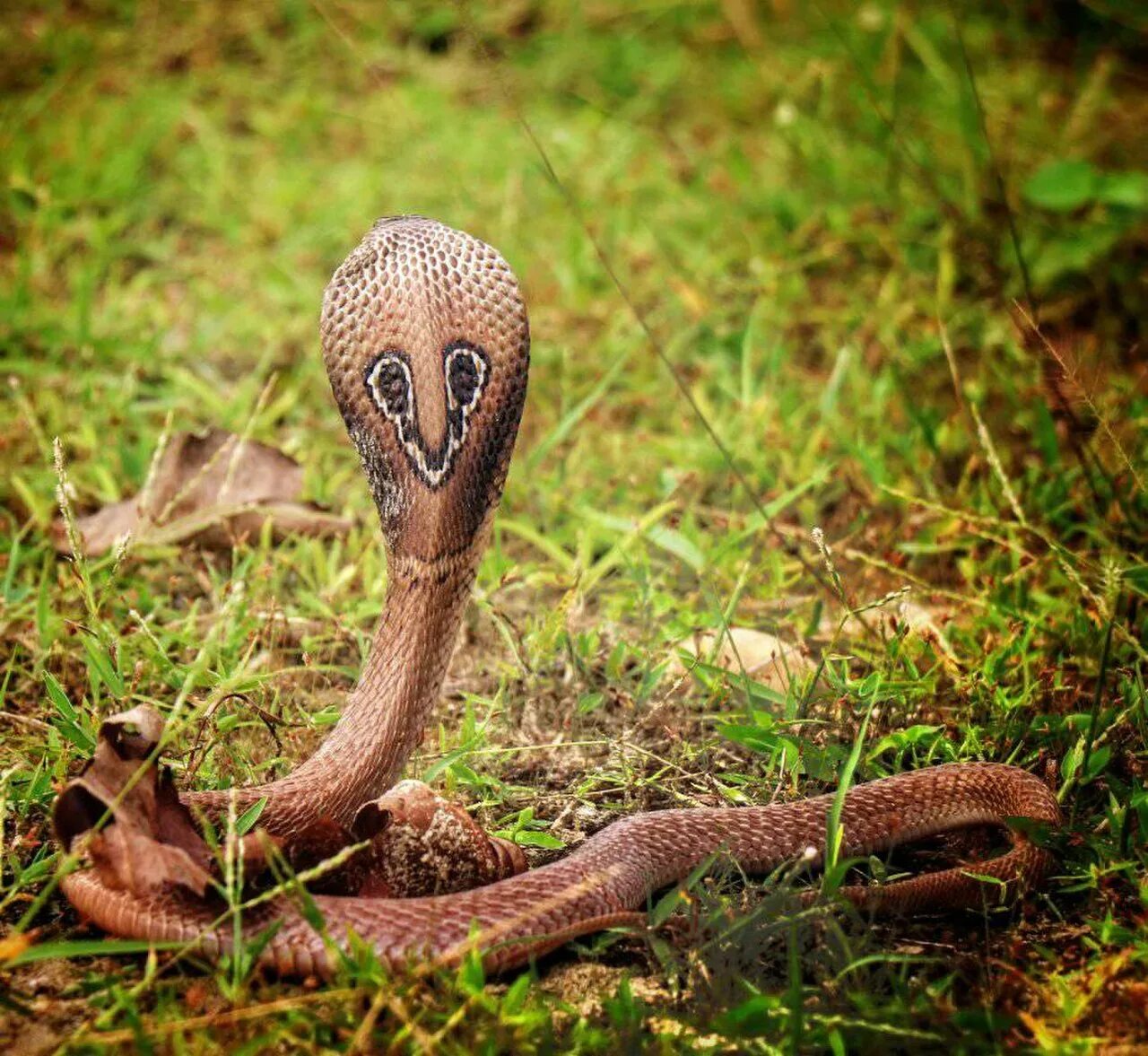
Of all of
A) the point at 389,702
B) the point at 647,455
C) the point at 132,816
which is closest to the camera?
the point at 132,816

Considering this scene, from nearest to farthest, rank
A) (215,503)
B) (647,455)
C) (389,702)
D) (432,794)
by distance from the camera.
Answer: (432,794)
(389,702)
(215,503)
(647,455)

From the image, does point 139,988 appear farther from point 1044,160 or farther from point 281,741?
point 1044,160

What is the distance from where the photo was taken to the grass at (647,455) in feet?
6.96

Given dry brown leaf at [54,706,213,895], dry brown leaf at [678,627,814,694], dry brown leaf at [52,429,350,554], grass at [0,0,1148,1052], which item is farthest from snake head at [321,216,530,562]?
dry brown leaf at [52,429,350,554]

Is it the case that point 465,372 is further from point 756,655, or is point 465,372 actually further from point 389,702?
point 756,655

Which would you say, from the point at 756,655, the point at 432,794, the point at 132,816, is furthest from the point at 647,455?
the point at 132,816

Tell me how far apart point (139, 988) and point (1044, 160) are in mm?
4310

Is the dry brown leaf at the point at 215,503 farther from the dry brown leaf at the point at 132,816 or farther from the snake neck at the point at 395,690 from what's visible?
the dry brown leaf at the point at 132,816

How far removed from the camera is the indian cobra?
6.79 ft

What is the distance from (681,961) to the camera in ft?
7.01

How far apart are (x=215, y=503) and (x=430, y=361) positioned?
4.40 feet

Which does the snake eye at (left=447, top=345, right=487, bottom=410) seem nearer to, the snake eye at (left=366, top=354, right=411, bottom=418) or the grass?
the snake eye at (left=366, top=354, right=411, bottom=418)

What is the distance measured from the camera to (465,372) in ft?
7.66

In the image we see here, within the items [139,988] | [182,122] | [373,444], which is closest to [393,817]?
[139,988]
